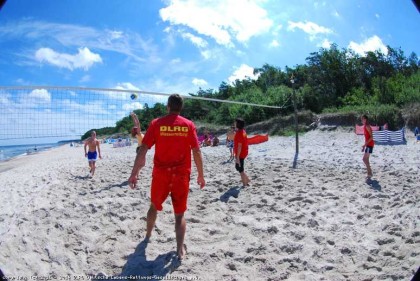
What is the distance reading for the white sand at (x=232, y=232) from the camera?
2.91 m

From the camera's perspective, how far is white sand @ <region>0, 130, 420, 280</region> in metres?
2.91

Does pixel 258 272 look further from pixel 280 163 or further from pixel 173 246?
pixel 280 163

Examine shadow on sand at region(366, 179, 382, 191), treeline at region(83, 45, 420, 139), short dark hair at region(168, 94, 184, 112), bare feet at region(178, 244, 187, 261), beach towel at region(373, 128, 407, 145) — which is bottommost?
bare feet at region(178, 244, 187, 261)

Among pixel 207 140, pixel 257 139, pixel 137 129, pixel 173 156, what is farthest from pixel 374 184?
pixel 207 140

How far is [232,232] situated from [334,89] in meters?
20.7

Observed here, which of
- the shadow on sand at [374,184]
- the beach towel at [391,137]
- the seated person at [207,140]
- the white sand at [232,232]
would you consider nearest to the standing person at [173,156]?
the white sand at [232,232]

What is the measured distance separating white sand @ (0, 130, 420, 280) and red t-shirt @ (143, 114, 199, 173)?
3.04 feet

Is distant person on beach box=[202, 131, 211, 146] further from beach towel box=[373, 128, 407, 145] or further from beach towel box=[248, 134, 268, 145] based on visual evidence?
beach towel box=[373, 128, 407, 145]

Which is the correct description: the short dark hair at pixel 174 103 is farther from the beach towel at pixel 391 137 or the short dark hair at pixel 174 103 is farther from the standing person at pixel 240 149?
the beach towel at pixel 391 137

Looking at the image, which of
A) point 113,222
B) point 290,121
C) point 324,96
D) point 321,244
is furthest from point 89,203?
point 324,96

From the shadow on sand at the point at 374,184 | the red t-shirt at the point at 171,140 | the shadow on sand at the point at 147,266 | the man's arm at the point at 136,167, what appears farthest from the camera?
the shadow on sand at the point at 374,184

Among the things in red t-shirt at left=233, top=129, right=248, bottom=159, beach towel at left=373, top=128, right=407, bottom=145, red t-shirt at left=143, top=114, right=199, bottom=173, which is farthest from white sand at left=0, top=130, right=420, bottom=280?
beach towel at left=373, top=128, right=407, bottom=145

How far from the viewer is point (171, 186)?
10.4 feet

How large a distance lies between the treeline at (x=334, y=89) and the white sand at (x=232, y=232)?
12.2m
